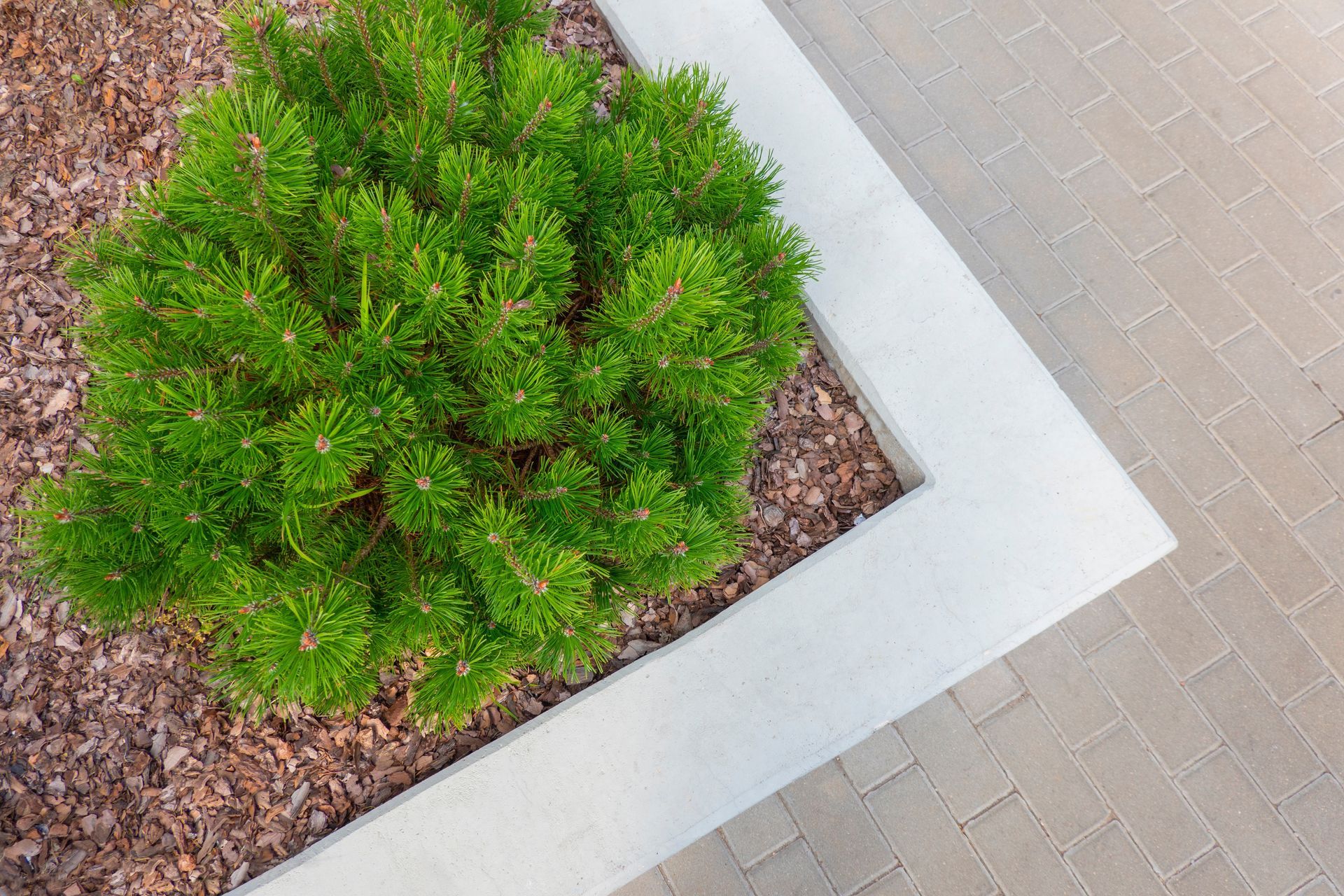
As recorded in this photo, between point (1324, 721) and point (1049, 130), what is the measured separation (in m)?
2.38

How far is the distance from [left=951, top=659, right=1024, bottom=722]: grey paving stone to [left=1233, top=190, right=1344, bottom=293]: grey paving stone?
77.8 inches

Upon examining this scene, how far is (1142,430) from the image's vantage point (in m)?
3.06

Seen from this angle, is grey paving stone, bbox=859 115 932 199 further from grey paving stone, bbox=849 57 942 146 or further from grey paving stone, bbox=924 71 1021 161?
grey paving stone, bbox=924 71 1021 161

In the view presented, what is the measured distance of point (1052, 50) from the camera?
3.54 m

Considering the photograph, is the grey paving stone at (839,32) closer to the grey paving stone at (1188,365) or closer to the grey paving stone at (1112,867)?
the grey paving stone at (1188,365)

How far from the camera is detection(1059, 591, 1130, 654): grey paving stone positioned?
2812 millimetres

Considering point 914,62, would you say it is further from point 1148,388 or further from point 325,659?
point 325,659

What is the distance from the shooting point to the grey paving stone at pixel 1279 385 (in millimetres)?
3084

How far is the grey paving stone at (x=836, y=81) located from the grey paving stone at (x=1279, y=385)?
66.4 inches

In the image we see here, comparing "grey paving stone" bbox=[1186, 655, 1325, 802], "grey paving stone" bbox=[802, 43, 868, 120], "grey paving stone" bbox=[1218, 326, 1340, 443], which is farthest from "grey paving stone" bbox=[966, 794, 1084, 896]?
"grey paving stone" bbox=[802, 43, 868, 120]

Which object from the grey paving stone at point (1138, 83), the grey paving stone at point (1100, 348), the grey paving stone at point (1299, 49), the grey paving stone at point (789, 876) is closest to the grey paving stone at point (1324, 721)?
the grey paving stone at point (1100, 348)

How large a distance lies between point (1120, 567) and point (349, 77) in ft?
8.95

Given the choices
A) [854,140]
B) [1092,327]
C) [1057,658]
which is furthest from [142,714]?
[1092,327]

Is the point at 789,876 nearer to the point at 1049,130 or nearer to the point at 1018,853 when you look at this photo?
the point at 1018,853
